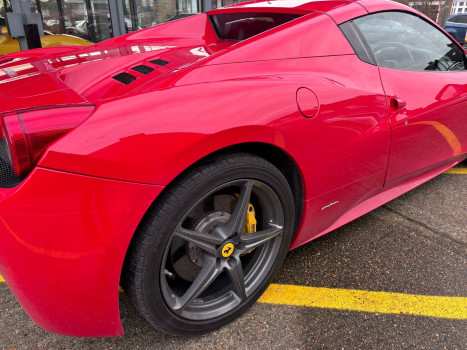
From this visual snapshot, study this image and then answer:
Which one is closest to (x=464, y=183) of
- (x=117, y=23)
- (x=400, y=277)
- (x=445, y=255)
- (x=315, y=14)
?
(x=445, y=255)

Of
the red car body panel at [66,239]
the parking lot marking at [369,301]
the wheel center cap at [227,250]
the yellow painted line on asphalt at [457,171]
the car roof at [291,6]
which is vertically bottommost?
the yellow painted line on asphalt at [457,171]

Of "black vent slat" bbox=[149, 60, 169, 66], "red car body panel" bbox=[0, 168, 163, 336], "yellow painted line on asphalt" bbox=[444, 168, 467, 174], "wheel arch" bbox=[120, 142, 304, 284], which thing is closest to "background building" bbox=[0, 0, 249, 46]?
"black vent slat" bbox=[149, 60, 169, 66]

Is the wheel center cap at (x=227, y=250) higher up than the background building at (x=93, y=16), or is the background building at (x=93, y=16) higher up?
the background building at (x=93, y=16)

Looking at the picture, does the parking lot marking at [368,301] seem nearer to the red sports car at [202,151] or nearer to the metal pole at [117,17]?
the red sports car at [202,151]

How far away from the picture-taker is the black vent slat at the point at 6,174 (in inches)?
47.8

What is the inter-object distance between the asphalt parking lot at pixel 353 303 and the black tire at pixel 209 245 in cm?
16

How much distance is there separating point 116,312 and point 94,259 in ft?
0.87

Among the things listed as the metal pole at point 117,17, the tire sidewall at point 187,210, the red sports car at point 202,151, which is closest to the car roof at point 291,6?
the red sports car at point 202,151

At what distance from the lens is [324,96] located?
1665mm

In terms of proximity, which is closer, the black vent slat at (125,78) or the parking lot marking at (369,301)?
the black vent slat at (125,78)

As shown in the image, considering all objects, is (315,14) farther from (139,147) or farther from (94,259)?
(94,259)

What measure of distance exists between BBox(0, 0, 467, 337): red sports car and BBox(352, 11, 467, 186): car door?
0.04 ft

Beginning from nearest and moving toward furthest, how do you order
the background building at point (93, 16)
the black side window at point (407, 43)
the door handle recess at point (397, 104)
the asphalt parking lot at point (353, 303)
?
the asphalt parking lot at point (353, 303) < the door handle recess at point (397, 104) < the black side window at point (407, 43) < the background building at point (93, 16)

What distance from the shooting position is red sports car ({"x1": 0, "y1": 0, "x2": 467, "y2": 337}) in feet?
3.93
